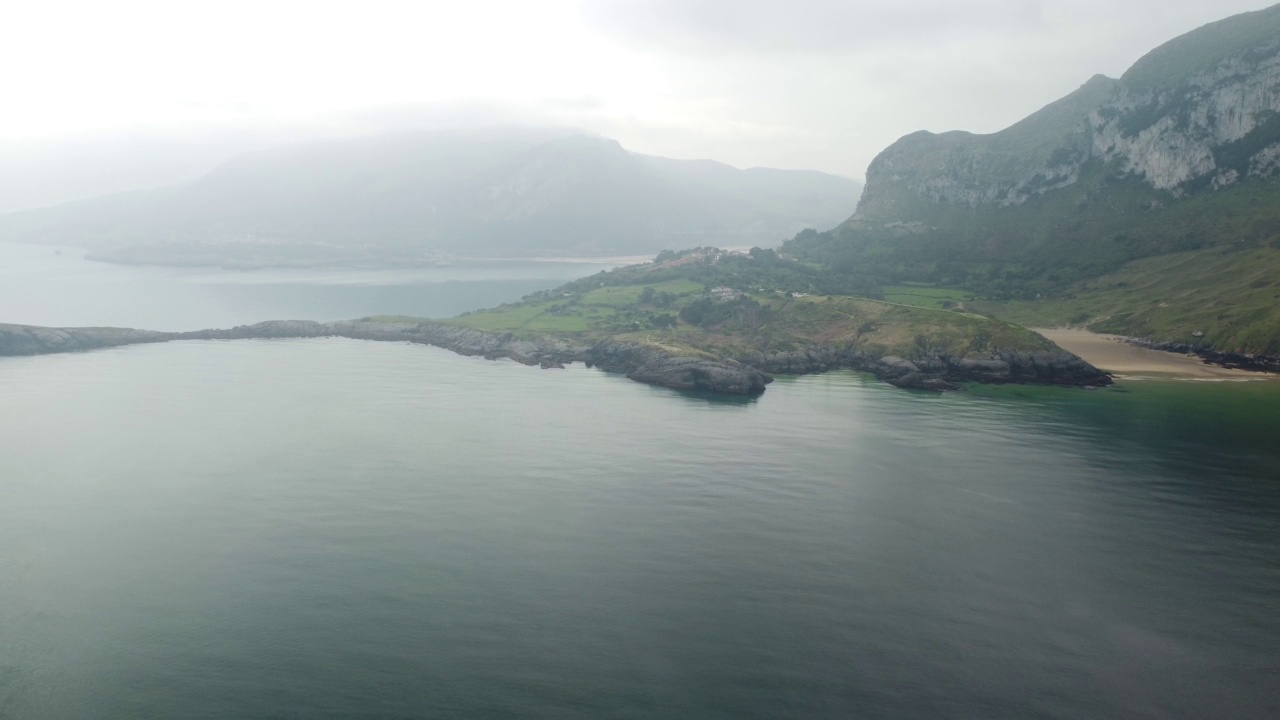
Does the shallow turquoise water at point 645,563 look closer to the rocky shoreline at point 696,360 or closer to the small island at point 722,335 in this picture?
the rocky shoreline at point 696,360

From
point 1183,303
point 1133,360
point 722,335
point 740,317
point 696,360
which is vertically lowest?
point 696,360

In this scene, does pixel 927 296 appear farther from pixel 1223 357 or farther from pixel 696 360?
pixel 696 360

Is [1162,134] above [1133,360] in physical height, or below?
above

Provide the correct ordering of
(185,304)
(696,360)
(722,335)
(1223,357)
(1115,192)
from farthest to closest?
(185,304) < (1115,192) < (722,335) < (1223,357) < (696,360)

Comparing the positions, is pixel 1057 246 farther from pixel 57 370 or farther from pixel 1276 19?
pixel 57 370

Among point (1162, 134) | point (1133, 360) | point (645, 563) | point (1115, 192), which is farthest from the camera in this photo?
point (1115, 192)

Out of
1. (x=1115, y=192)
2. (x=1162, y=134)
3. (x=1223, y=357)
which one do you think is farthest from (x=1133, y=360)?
(x=1162, y=134)

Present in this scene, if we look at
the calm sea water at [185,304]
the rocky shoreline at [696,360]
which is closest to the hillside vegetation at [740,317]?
the rocky shoreline at [696,360]

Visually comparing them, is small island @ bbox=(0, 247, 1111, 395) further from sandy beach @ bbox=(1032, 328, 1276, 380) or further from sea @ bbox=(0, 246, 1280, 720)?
sea @ bbox=(0, 246, 1280, 720)
